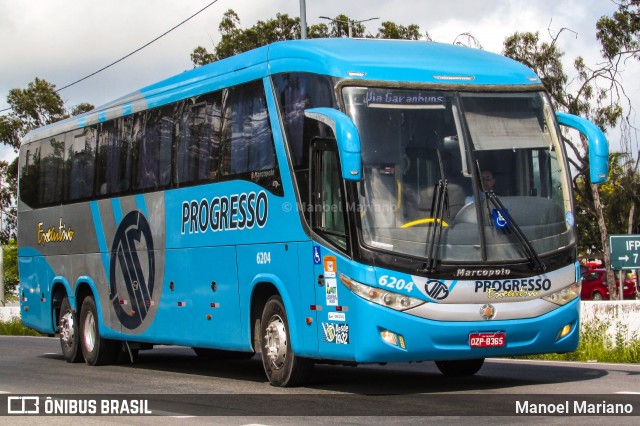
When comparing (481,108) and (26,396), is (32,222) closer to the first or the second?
(26,396)

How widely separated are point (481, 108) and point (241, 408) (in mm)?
4108

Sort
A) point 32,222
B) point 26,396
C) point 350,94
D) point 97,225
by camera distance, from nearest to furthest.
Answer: point 350,94 < point 26,396 < point 97,225 < point 32,222

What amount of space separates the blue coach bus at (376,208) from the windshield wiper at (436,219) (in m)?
0.02

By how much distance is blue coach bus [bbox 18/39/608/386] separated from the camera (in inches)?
501

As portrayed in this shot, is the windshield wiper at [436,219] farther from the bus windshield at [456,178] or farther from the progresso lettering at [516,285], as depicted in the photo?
the progresso lettering at [516,285]

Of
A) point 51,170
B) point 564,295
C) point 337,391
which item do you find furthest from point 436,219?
point 51,170

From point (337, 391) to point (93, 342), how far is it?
24.3ft

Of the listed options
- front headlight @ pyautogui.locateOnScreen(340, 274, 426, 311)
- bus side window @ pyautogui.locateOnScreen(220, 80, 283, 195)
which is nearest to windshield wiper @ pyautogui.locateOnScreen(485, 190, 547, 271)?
front headlight @ pyautogui.locateOnScreen(340, 274, 426, 311)

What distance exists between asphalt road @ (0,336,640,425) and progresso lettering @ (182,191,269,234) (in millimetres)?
1934

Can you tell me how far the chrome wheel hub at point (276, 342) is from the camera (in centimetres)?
1422

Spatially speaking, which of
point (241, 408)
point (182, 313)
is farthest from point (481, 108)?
point (182, 313)

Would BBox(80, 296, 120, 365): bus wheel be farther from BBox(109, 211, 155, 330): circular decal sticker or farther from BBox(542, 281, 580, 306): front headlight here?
BBox(542, 281, 580, 306): front headlight

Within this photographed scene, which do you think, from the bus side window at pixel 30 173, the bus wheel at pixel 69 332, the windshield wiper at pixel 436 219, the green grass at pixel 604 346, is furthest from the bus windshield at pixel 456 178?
the bus side window at pixel 30 173

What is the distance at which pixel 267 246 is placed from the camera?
47.8ft
